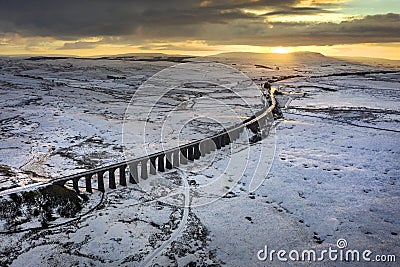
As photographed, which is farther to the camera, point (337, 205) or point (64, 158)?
point (64, 158)

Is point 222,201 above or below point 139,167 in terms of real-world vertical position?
below

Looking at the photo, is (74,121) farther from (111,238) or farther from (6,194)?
(111,238)

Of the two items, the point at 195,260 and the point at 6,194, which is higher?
the point at 6,194

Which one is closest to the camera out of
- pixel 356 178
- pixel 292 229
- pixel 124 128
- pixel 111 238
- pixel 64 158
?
pixel 111 238

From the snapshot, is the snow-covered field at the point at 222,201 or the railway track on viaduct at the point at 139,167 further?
the railway track on viaduct at the point at 139,167

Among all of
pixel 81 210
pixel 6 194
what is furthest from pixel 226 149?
pixel 6 194

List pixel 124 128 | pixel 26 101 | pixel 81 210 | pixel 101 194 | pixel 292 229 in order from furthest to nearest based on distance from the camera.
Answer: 1. pixel 26 101
2. pixel 124 128
3. pixel 101 194
4. pixel 81 210
5. pixel 292 229

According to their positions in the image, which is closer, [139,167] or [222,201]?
[222,201]

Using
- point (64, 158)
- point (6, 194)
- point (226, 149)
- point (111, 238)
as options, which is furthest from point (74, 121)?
point (111, 238)

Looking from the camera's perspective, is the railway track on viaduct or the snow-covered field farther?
the railway track on viaduct

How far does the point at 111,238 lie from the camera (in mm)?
6445

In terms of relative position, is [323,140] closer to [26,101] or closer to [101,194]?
[101,194]

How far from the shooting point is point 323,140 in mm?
13492

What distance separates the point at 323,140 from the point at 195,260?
9.32 metres
